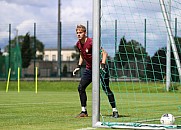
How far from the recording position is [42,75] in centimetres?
4500

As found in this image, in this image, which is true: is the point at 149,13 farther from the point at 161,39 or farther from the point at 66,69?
the point at 66,69

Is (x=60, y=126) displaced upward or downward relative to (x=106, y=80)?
downward

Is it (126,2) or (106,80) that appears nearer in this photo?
(126,2)

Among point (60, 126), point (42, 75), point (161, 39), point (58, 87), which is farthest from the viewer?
point (42, 75)

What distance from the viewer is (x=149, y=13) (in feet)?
33.5

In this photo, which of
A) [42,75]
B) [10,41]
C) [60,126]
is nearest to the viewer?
[60,126]

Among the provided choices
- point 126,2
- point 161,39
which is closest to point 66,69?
point 161,39

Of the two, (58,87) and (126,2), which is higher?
(126,2)

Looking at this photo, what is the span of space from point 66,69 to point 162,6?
32.1m

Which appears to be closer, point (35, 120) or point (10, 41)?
point (35, 120)

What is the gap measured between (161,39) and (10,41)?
29.4 metres

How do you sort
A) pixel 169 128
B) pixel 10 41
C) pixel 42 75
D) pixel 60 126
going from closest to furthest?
1. pixel 169 128
2. pixel 60 126
3. pixel 10 41
4. pixel 42 75

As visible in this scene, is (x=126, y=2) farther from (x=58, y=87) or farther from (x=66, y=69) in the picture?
(x=66, y=69)

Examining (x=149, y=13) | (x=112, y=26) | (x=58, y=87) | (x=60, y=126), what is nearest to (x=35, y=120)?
(x=60, y=126)
